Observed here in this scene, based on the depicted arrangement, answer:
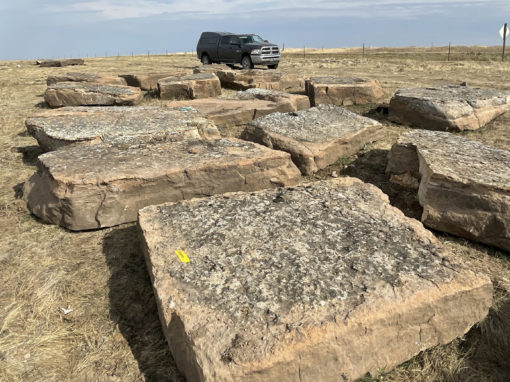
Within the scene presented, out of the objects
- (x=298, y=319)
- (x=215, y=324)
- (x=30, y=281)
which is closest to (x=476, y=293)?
(x=298, y=319)

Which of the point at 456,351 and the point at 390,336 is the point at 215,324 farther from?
the point at 456,351

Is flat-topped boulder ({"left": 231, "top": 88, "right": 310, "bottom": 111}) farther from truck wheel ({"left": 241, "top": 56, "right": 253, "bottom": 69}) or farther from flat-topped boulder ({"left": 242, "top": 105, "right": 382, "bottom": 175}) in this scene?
truck wheel ({"left": 241, "top": 56, "right": 253, "bottom": 69})

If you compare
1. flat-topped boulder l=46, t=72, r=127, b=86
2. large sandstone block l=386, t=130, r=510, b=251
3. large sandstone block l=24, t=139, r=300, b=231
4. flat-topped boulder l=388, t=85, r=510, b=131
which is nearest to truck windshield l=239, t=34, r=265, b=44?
flat-topped boulder l=46, t=72, r=127, b=86

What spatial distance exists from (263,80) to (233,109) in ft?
10.1

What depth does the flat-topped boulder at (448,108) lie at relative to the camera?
525 cm

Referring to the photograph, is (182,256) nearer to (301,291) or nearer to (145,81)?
(301,291)

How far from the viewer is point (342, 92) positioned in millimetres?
6832

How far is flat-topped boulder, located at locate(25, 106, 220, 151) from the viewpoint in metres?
3.92

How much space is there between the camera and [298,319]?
1646 mm

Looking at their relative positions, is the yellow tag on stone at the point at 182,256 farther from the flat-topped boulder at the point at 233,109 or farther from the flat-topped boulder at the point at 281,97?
the flat-topped boulder at the point at 281,97

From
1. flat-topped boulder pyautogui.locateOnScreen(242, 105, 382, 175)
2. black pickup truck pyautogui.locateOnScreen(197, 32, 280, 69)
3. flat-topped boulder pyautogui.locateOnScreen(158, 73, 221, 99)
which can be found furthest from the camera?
black pickup truck pyautogui.locateOnScreen(197, 32, 280, 69)

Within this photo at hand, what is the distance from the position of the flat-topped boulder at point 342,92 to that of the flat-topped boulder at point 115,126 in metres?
2.75

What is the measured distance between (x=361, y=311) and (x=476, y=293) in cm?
64

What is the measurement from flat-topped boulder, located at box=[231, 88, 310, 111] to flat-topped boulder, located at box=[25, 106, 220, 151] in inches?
70.1
